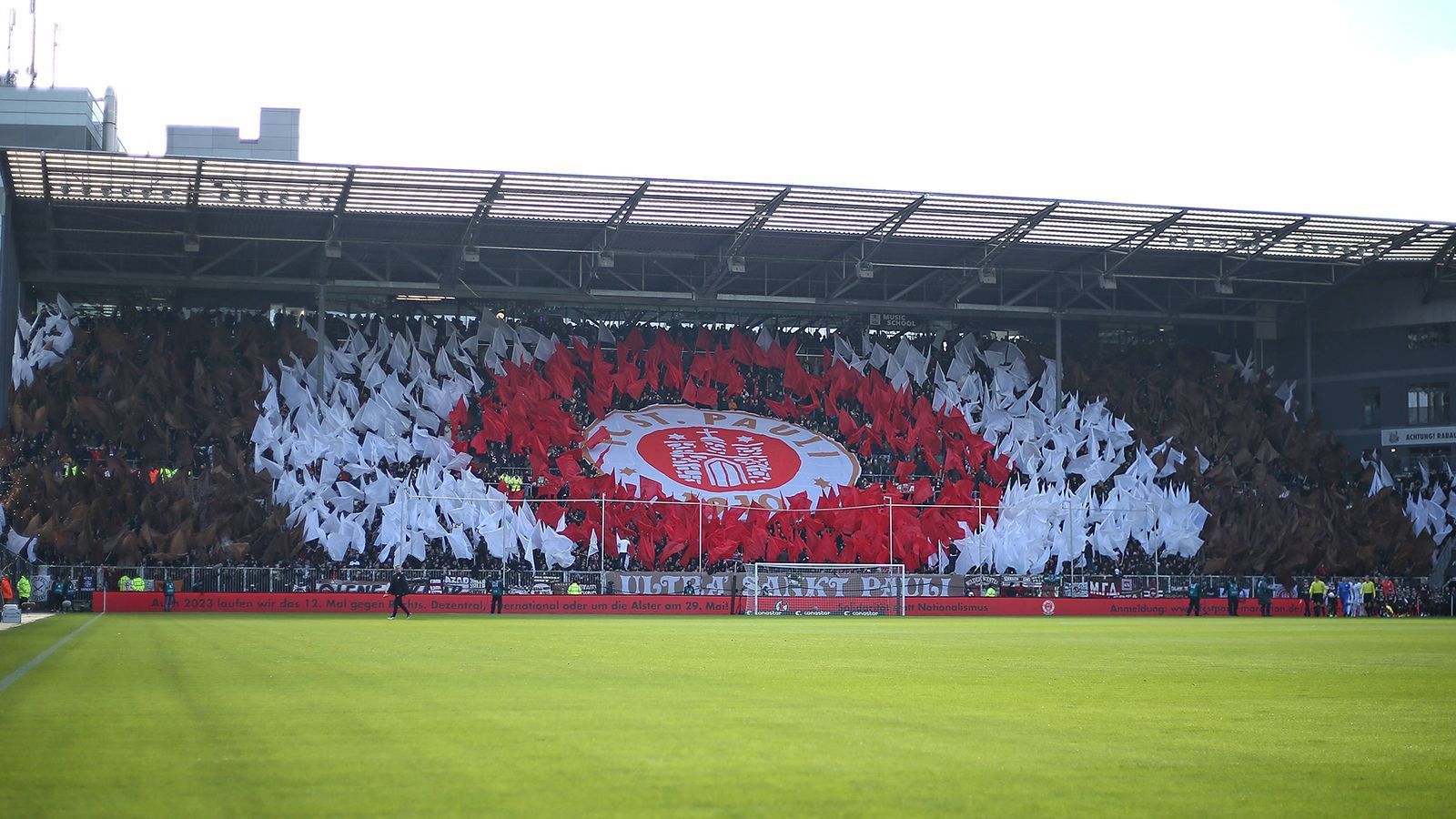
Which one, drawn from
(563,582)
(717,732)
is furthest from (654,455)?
(717,732)

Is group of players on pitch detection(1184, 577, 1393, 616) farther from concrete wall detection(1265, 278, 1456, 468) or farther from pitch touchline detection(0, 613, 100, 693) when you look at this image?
pitch touchline detection(0, 613, 100, 693)

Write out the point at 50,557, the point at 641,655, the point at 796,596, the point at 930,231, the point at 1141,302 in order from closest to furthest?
the point at 641,655, the point at 50,557, the point at 796,596, the point at 930,231, the point at 1141,302

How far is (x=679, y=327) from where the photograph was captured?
6569cm

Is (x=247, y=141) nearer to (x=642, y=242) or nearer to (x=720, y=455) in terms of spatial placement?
(x=642, y=242)

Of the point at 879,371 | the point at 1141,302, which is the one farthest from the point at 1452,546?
the point at 879,371

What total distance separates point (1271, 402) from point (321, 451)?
42.8 m

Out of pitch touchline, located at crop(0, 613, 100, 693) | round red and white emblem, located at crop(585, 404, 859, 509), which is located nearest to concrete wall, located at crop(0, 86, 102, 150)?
round red and white emblem, located at crop(585, 404, 859, 509)

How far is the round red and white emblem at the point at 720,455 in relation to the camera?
2290 inches

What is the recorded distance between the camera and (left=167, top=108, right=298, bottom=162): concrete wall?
62094 mm

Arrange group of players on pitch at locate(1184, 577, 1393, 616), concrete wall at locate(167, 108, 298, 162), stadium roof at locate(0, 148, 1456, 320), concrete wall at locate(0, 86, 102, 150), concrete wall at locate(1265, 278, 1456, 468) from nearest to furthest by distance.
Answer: stadium roof at locate(0, 148, 1456, 320) → group of players on pitch at locate(1184, 577, 1393, 616) → concrete wall at locate(0, 86, 102, 150) → concrete wall at locate(167, 108, 298, 162) → concrete wall at locate(1265, 278, 1456, 468)

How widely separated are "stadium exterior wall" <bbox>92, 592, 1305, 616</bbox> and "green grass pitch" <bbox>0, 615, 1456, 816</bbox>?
72.6ft

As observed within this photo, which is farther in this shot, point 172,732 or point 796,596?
point 796,596

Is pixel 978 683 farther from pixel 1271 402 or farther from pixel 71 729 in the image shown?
pixel 1271 402

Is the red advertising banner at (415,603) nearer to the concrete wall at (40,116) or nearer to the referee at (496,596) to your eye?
the referee at (496,596)
